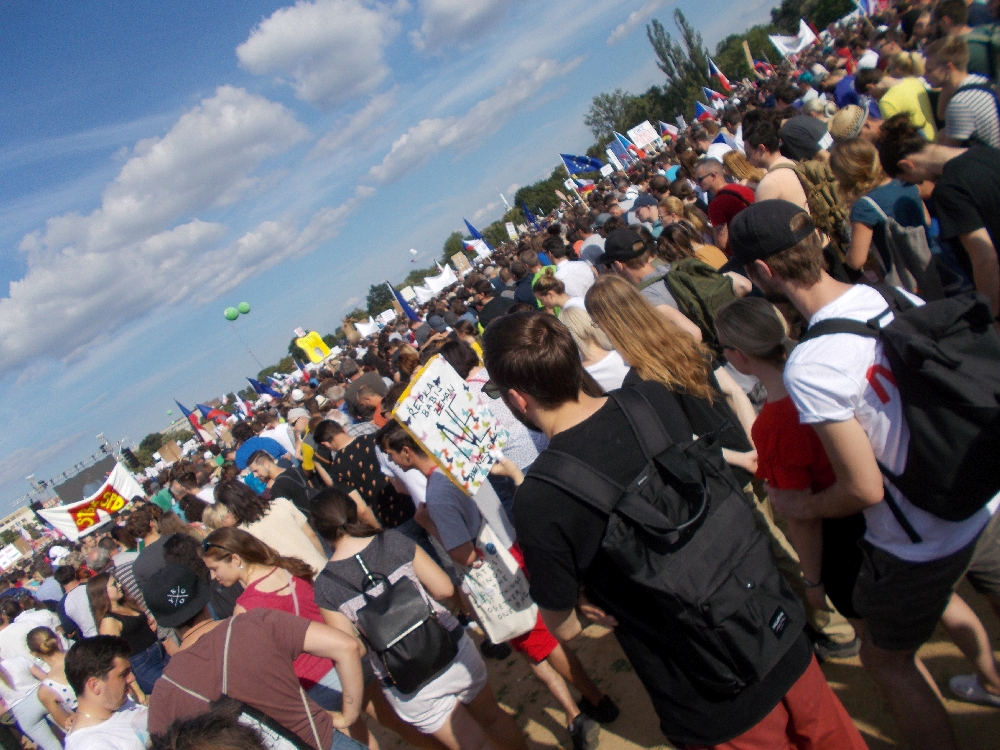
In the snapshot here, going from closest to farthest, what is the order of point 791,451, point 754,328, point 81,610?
point 791,451 → point 754,328 → point 81,610

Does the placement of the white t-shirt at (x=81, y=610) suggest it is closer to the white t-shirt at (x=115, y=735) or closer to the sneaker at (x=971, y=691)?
the white t-shirt at (x=115, y=735)

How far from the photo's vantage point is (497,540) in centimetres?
304

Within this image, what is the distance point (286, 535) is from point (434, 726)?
1.94 metres

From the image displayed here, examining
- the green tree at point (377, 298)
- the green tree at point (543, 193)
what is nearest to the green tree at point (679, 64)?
the green tree at point (543, 193)

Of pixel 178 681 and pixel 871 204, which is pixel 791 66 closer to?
pixel 871 204

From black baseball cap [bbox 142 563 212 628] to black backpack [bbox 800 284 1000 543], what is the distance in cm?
307

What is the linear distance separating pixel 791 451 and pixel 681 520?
688 millimetres

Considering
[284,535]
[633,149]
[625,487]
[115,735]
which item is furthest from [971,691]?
[633,149]

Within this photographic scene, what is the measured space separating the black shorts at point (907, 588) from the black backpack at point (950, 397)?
9.5 inches

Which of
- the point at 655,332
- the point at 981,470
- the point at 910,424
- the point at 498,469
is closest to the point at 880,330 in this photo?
the point at 910,424

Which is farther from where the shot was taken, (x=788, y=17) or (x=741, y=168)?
(x=788, y=17)

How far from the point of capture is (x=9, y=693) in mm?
5910

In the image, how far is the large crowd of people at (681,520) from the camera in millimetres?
1646

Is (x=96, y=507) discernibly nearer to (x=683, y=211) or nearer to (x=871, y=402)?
(x=683, y=211)
